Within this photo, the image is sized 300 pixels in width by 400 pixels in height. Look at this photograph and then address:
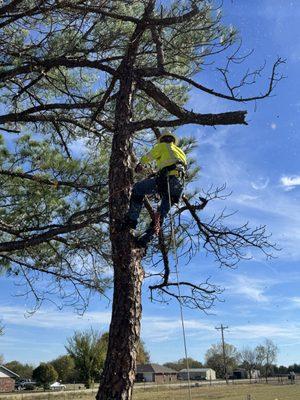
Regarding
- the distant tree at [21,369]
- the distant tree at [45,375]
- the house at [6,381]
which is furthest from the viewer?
the distant tree at [21,369]

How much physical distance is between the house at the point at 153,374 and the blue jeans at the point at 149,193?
7464 centimetres

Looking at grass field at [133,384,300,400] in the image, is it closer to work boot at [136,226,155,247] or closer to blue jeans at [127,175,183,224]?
blue jeans at [127,175,183,224]

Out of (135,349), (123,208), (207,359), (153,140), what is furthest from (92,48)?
(207,359)

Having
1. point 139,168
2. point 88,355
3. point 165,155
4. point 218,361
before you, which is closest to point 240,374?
point 218,361

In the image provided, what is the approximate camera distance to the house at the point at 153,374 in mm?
76438

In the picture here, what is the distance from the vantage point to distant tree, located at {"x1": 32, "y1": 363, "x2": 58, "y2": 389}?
49.1m

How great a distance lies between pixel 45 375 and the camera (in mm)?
49219

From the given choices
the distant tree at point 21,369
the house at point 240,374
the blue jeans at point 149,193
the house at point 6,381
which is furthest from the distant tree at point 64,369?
the blue jeans at point 149,193

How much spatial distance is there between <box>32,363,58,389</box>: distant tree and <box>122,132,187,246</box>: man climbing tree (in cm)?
4883

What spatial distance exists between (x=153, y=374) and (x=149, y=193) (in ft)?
254

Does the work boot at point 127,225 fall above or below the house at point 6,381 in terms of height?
above

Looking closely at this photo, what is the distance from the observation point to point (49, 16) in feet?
19.1

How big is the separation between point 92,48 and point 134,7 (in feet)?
2.46

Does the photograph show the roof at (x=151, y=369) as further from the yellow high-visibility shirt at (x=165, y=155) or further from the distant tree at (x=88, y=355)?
the yellow high-visibility shirt at (x=165, y=155)
